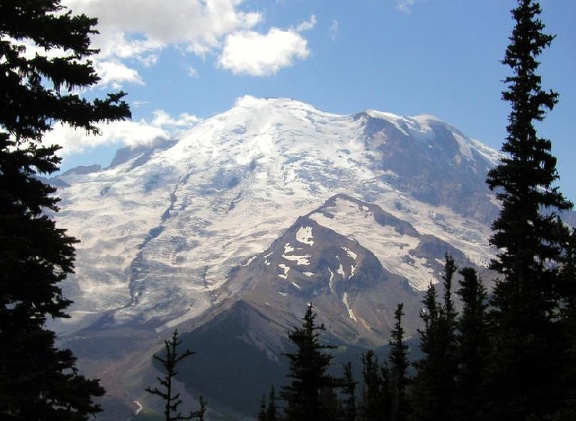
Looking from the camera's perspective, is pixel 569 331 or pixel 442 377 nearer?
pixel 569 331

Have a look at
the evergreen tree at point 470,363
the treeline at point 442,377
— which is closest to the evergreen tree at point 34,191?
the treeline at point 442,377

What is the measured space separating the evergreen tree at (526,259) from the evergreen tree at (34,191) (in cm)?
1747

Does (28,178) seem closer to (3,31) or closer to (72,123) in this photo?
(72,123)

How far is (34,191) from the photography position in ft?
57.4

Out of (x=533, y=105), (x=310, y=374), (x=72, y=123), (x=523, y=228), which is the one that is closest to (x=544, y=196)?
(x=523, y=228)

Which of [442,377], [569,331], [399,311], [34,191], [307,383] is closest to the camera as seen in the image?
[34,191]

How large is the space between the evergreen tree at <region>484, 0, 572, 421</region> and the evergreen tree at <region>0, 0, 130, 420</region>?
17.5 metres

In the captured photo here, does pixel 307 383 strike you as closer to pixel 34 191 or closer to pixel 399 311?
pixel 34 191

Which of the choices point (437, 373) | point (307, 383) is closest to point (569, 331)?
point (307, 383)

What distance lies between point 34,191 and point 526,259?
2178cm

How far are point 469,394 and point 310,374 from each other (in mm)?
13985

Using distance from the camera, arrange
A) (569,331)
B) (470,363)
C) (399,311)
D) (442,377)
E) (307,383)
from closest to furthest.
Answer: (569,331), (307,383), (470,363), (442,377), (399,311)

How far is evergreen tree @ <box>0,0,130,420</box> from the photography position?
50.9 ft

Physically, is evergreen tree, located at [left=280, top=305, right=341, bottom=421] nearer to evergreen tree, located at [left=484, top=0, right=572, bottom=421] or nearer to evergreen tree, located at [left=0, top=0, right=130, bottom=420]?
evergreen tree, located at [left=484, top=0, right=572, bottom=421]
